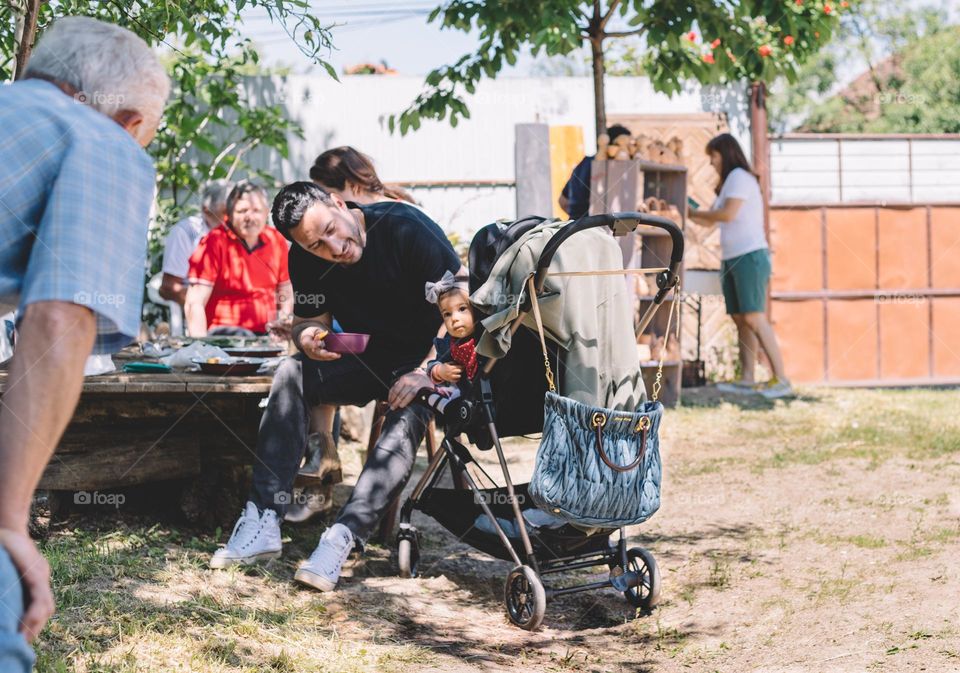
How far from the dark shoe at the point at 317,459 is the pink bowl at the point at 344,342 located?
504mm

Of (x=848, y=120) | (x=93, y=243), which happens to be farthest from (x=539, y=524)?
(x=848, y=120)

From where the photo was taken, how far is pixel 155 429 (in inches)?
183

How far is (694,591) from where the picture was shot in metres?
4.16

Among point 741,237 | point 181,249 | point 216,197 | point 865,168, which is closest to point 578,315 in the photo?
point 216,197

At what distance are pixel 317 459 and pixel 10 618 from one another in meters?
3.13

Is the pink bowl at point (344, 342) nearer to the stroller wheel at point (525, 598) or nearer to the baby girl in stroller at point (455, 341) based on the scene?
the baby girl in stroller at point (455, 341)

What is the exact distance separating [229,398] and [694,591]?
1.96 m

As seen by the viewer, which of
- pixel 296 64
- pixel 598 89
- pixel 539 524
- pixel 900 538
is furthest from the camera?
pixel 296 64

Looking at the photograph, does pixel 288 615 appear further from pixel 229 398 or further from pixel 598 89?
pixel 598 89

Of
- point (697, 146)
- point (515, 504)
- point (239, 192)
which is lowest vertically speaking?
point (515, 504)

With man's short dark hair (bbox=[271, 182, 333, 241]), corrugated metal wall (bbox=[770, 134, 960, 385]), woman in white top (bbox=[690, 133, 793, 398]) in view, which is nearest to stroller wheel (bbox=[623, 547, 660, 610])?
man's short dark hair (bbox=[271, 182, 333, 241])

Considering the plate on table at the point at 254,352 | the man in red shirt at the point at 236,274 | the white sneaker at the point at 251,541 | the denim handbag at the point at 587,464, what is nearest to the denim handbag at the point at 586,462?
the denim handbag at the point at 587,464

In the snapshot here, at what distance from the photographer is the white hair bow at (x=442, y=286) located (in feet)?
13.1

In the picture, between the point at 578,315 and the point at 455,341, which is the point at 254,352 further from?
the point at 578,315
